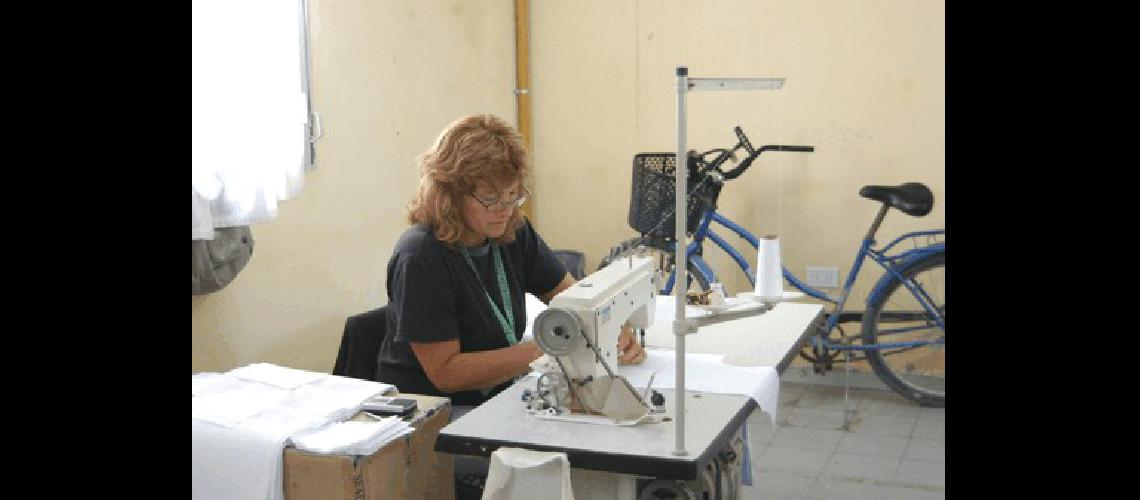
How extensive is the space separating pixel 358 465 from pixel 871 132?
9.79 ft

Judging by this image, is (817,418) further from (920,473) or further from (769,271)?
(769,271)

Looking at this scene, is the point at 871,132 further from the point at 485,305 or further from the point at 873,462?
the point at 485,305

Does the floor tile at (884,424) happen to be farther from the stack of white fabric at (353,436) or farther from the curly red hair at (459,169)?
the stack of white fabric at (353,436)

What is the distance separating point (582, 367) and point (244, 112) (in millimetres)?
1387

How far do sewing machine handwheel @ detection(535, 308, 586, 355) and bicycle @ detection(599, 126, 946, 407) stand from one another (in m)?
2.10

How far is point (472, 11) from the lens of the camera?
4.43 m

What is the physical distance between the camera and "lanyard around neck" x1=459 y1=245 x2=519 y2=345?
2.35 metres

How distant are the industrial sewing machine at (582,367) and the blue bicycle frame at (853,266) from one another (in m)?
1.98

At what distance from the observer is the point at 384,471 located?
192 cm

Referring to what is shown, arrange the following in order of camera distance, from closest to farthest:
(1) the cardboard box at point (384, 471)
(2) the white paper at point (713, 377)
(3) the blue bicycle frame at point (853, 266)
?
(1) the cardboard box at point (384, 471) → (2) the white paper at point (713, 377) → (3) the blue bicycle frame at point (853, 266)

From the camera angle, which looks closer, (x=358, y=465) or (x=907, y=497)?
(x=358, y=465)

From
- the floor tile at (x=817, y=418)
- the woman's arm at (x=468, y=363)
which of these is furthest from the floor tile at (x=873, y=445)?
the woman's arm at (x=468, y=363)

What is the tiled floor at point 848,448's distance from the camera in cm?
333
